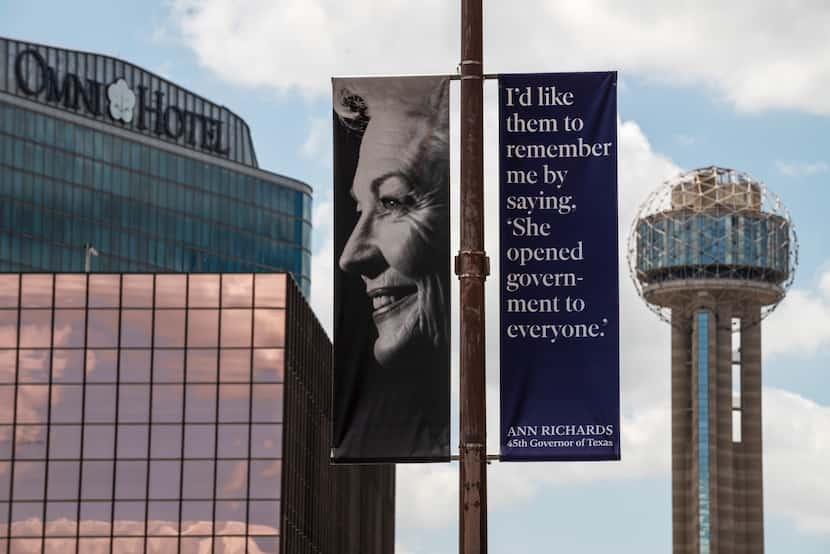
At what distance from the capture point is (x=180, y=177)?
596 ft

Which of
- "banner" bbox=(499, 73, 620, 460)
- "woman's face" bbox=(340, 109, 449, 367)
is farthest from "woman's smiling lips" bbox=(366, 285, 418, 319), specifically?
"banner" bbox=(499, 73, 620, 460)

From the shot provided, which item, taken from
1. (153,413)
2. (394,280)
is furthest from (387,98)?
(153,413)

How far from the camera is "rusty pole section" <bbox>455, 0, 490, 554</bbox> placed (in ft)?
52.6

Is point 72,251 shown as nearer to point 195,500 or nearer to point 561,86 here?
point 195,500

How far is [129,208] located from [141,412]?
3524 inches

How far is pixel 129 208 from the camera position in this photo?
176 m

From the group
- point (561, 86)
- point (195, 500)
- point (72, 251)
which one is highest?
point (72, 251)

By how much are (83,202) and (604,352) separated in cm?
15803

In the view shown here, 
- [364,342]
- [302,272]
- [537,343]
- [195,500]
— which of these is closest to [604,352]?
[537,343]

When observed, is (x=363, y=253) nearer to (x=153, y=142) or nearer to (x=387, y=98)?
(x=387, y=98)

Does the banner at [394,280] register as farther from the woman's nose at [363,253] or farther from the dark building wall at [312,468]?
the dark building wall at [312,468]

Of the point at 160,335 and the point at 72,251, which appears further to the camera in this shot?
the point at 72,251

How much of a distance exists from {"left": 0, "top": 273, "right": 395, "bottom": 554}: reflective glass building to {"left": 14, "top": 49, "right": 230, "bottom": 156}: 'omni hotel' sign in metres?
81.6

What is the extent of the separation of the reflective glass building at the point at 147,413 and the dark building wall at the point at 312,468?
0.48 metres
